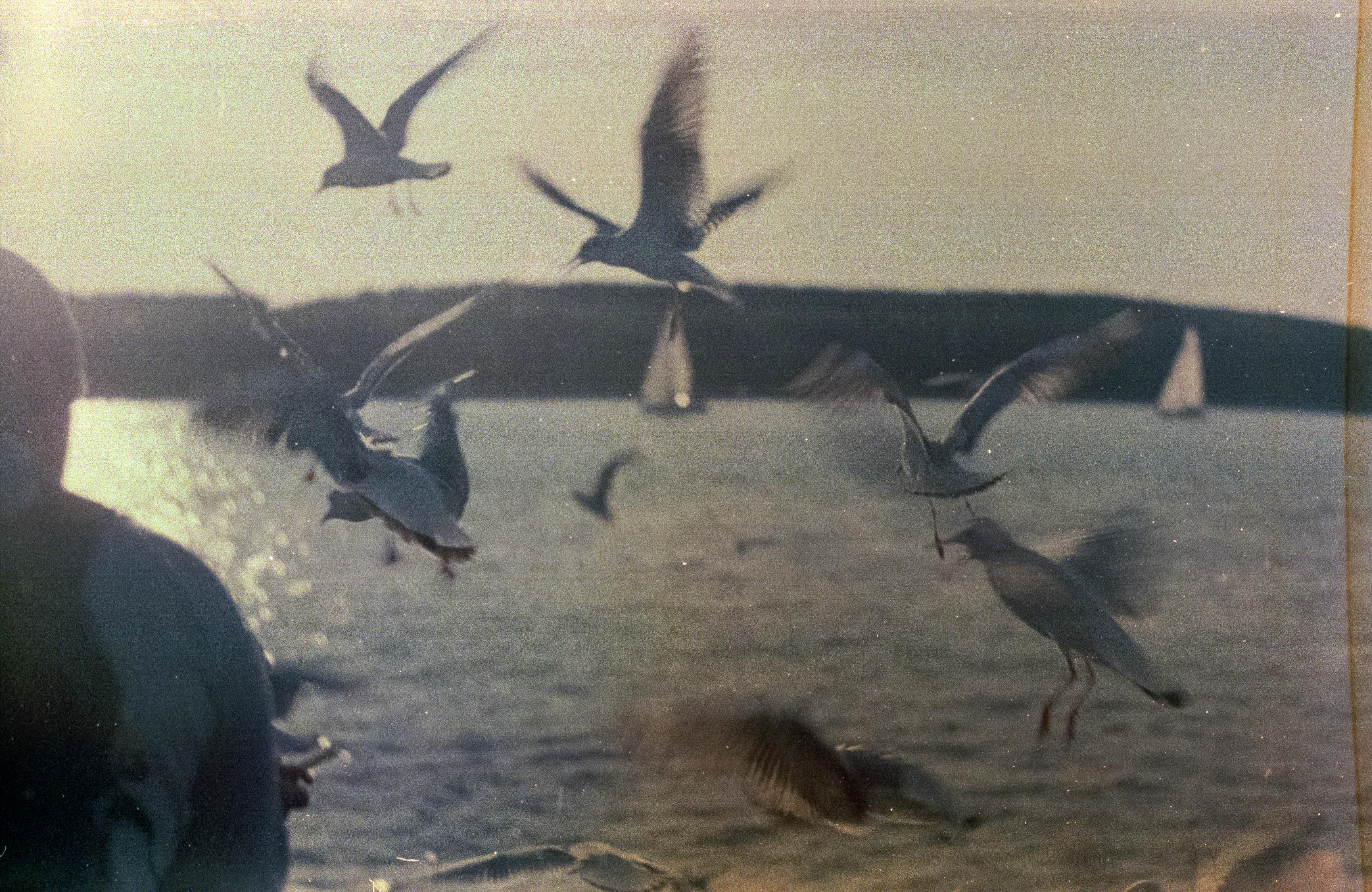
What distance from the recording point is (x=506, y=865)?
4.48 feet

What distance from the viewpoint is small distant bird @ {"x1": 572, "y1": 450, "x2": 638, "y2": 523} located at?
1.33 metres

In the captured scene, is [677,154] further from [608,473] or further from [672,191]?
[608,473]

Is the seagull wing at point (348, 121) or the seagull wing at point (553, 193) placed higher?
the seagull wing at point (348, 121)

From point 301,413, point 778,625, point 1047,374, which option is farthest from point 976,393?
point 301,413

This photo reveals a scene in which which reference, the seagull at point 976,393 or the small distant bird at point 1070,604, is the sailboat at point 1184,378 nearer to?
the seagull at point 976,393

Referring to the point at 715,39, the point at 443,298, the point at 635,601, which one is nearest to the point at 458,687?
the point at 635,601

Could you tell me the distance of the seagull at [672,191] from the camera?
1.30 m

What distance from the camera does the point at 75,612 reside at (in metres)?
1.37

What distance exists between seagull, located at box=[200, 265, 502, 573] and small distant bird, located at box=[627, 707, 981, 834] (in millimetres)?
382

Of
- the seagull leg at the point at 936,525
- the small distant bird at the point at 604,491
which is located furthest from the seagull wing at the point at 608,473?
the seagull leg at the point at 936,525

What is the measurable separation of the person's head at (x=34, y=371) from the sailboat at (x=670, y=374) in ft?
2.61

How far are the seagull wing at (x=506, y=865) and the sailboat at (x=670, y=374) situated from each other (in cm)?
64

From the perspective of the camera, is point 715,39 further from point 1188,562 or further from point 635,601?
point 1188,562

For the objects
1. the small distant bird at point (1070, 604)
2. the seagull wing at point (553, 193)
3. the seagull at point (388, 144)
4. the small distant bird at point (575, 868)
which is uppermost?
the seagull at point (388, 144)
